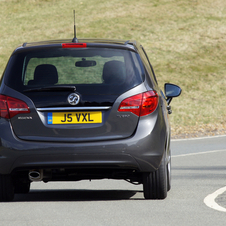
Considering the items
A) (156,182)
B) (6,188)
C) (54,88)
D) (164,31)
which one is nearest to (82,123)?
(54,88)

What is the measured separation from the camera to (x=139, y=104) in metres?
5.86

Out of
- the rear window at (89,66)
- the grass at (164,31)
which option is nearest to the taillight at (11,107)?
the rear window at (89,66)

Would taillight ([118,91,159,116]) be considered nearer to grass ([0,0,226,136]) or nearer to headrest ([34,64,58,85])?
headrest ([34,64,58,85])

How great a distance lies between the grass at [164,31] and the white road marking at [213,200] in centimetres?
1536

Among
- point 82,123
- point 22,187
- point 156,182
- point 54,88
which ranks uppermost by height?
point 54,88

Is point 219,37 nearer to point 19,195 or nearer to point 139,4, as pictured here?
point 139,4

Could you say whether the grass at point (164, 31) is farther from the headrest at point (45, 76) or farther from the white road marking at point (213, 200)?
the headrest at point (45, 76)

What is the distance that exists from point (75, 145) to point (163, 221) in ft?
4.04

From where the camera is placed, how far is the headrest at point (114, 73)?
5980 millimetres

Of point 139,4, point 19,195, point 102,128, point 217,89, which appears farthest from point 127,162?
point 139,4

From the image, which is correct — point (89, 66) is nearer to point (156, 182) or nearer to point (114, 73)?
point (114, 73)

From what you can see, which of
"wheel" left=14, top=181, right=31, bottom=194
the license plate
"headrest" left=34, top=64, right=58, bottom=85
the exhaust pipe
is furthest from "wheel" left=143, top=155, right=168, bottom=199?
"wheel" left=14, top=181, right=31, bottom=194

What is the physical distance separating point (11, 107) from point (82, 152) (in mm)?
890

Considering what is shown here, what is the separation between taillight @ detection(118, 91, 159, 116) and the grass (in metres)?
16.5
